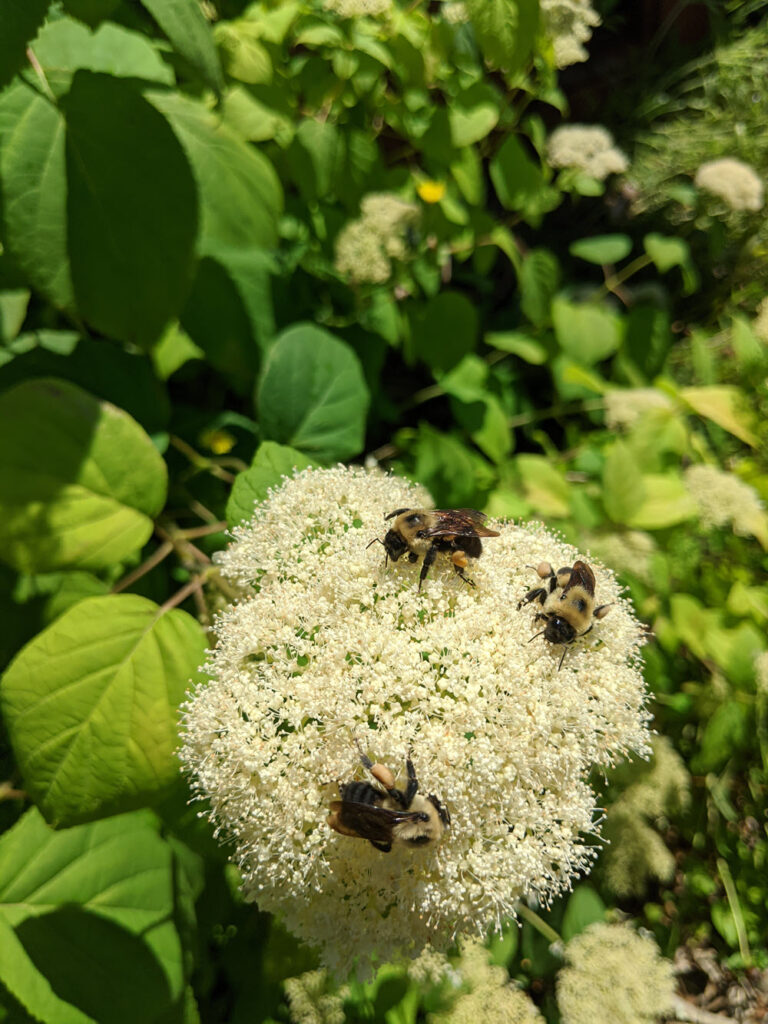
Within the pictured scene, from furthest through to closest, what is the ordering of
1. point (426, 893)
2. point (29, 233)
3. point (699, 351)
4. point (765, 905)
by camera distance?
1. point (699, 351)
2. point (765, 905)
3. point (29, 233)
4. point (426, 893)

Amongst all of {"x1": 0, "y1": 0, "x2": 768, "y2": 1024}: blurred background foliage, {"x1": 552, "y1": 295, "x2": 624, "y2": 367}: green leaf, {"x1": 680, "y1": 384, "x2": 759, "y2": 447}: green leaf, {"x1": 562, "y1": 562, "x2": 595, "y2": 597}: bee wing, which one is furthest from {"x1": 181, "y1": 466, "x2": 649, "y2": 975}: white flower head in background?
{"x1": 552, "y1": 295, "x2": 624, "y2": 367}: green leaf

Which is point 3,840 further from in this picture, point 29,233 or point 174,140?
point 174,140

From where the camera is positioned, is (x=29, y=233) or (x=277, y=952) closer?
(x=29, y=233)

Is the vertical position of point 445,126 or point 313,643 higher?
point 445,126

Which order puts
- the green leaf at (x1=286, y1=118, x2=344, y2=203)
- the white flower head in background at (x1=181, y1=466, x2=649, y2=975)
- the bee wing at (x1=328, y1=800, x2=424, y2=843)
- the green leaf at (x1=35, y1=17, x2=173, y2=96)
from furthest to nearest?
the green leaf at (x1=286, y1=118, x2=344, y2=203), the green leaf at (x1=35, y1=17, x2=173, y2=96), the white flower head in background at (x1=181, y1=466, x2=649, y2=975), the bee wing at (x1=328, y1=800, x2=424, y2=843)

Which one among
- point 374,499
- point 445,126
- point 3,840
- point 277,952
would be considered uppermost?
point 445,126

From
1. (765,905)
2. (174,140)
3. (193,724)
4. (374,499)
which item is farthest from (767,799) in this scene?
(174,140)

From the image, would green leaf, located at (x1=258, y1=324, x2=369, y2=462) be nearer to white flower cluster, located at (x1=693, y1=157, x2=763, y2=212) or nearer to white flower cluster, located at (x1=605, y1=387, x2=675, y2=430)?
white flower cluster, located at (x1=605, y1=387, x2=675, y2=430)

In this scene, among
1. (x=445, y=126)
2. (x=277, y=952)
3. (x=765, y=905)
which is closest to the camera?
(x=277, y=952)
